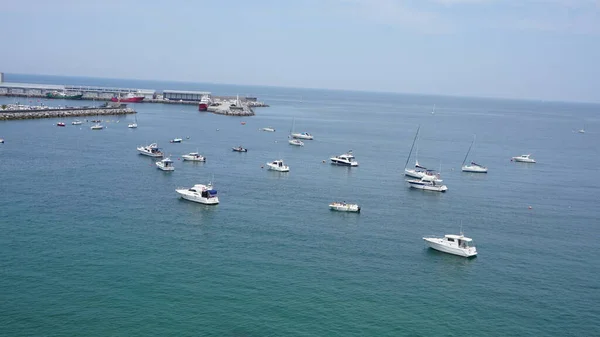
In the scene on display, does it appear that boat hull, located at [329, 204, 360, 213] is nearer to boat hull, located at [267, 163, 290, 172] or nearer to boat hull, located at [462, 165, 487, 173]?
boat hull, located at [267, 163, 290, 172]

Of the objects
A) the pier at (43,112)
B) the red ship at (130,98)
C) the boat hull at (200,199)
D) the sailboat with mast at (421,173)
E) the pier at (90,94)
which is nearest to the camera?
the boat hull at (200,199)

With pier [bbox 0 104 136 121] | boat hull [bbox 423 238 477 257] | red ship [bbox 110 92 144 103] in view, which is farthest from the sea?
red ship [bbox 110 92 144 103]

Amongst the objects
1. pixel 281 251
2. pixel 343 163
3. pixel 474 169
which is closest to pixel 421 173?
pixel 474 169

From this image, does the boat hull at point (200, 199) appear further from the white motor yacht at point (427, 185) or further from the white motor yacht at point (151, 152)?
the white motor yacht at point (151, 152)

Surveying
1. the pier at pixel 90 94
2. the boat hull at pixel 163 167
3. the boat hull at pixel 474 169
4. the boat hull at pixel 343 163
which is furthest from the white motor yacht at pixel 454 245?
the pier at pixel 90 94

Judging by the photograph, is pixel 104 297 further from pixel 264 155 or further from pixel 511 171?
pixel 511 171

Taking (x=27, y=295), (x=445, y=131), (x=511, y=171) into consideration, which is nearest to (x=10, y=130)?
(x=27, y=295)
